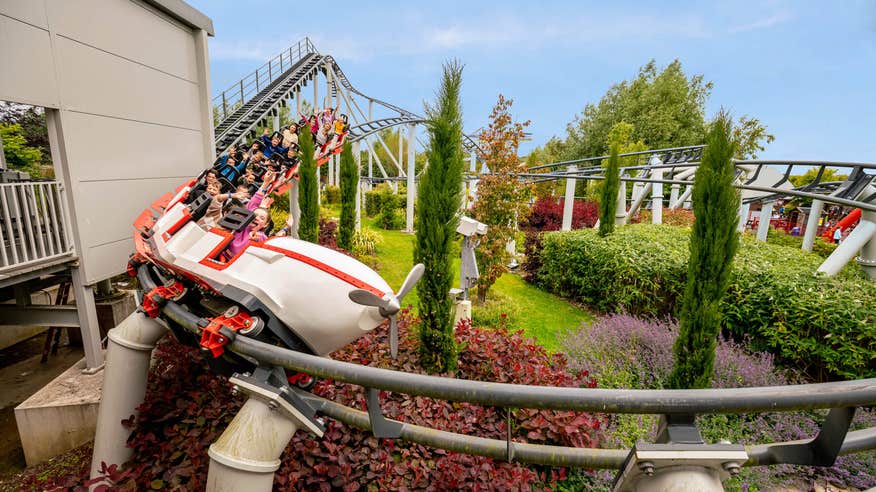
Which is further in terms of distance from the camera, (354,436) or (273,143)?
(273,143)

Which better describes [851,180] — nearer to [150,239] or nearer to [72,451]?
[150,239]

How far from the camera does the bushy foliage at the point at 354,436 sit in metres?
2.32

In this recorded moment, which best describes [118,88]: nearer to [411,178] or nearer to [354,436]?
[354,436]

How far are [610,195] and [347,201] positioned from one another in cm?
561

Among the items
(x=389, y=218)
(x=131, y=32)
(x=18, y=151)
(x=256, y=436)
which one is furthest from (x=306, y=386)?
(x=18, y=151)

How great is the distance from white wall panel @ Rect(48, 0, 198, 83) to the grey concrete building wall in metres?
0.01

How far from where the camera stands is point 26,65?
324cm

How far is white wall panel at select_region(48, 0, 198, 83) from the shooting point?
3.59 m

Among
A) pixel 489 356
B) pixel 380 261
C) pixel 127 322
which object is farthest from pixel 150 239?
pixel 380 261

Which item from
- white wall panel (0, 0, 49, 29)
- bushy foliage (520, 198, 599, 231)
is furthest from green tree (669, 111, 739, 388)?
bushy foliage (520, 198, 599, 231)

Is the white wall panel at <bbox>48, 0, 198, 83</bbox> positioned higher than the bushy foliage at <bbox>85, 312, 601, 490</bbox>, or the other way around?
the white wall panel at <bbox>48, 0, 198, 83</bbox>

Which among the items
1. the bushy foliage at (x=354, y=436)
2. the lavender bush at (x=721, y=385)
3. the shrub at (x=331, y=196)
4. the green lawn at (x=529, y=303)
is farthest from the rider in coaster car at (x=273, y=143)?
the shrub at (x=331, y=196)

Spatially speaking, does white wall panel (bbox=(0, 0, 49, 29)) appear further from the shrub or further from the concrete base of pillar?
the shrub

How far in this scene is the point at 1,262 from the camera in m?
3.57
